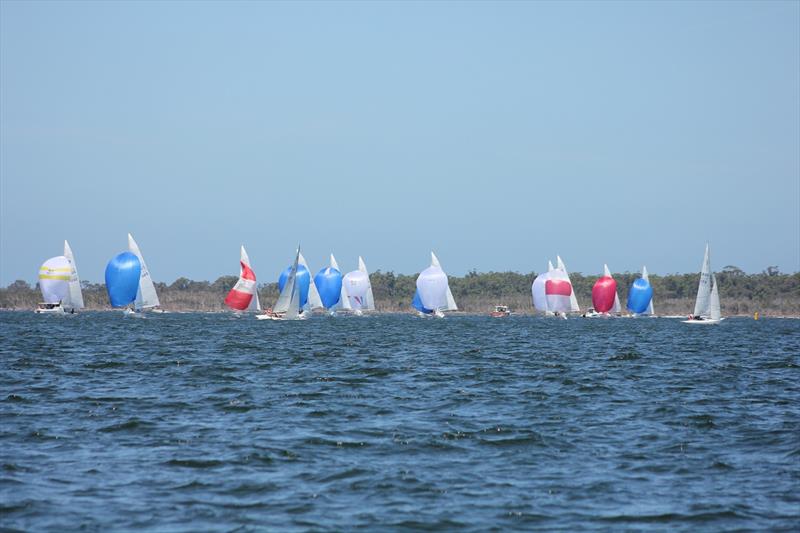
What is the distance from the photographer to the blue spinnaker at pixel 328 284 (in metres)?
116

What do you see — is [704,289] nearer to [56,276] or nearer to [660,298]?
[56,276]

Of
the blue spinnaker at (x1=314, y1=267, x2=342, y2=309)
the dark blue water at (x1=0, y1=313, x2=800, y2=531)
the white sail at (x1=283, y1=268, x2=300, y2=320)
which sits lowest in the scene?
the dark blue water at (x1=0, y1=313, x2=800, y2=531)

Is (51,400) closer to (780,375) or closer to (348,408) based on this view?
(348,408)

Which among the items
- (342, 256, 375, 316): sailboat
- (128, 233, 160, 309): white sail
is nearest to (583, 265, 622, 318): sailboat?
(342, 256, 375, 316): sailboat

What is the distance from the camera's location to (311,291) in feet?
374

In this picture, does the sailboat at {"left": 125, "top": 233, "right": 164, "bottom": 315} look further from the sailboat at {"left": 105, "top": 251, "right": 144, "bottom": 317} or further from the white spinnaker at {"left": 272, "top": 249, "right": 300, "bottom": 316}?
the white spinnaker at {"left": 272, "top": 249, "right": 300, "bottom": 316}

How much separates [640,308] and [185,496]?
406ft

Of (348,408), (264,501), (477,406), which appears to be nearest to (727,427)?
(477,406)

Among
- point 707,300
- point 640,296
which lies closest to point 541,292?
point 640,296

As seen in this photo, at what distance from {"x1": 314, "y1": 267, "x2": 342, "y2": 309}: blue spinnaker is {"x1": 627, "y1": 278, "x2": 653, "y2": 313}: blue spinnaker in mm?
40624

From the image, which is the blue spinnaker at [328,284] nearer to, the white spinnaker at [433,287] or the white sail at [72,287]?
the white spinnaker at [433,287]

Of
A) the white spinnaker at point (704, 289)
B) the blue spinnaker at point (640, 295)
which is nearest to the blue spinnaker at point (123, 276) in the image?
the white spinnaker at point (704, 289)

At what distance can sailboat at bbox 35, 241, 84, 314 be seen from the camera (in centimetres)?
9450

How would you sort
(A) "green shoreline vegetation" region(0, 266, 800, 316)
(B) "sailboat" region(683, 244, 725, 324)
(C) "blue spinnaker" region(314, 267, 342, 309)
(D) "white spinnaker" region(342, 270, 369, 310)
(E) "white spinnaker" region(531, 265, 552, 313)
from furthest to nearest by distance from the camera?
(A) "green shoreline vegetation" region(0, 266, 800, 316)
(D) "white spinnaker" region(342, 270, 369, 310)
(E) "white spinnaker" region(531, 265, 552, 313)
(C) "blue spinnaker" region(314, 267, 342, 309)
(B) "sailboat" region(683, 244, 725, 324)
